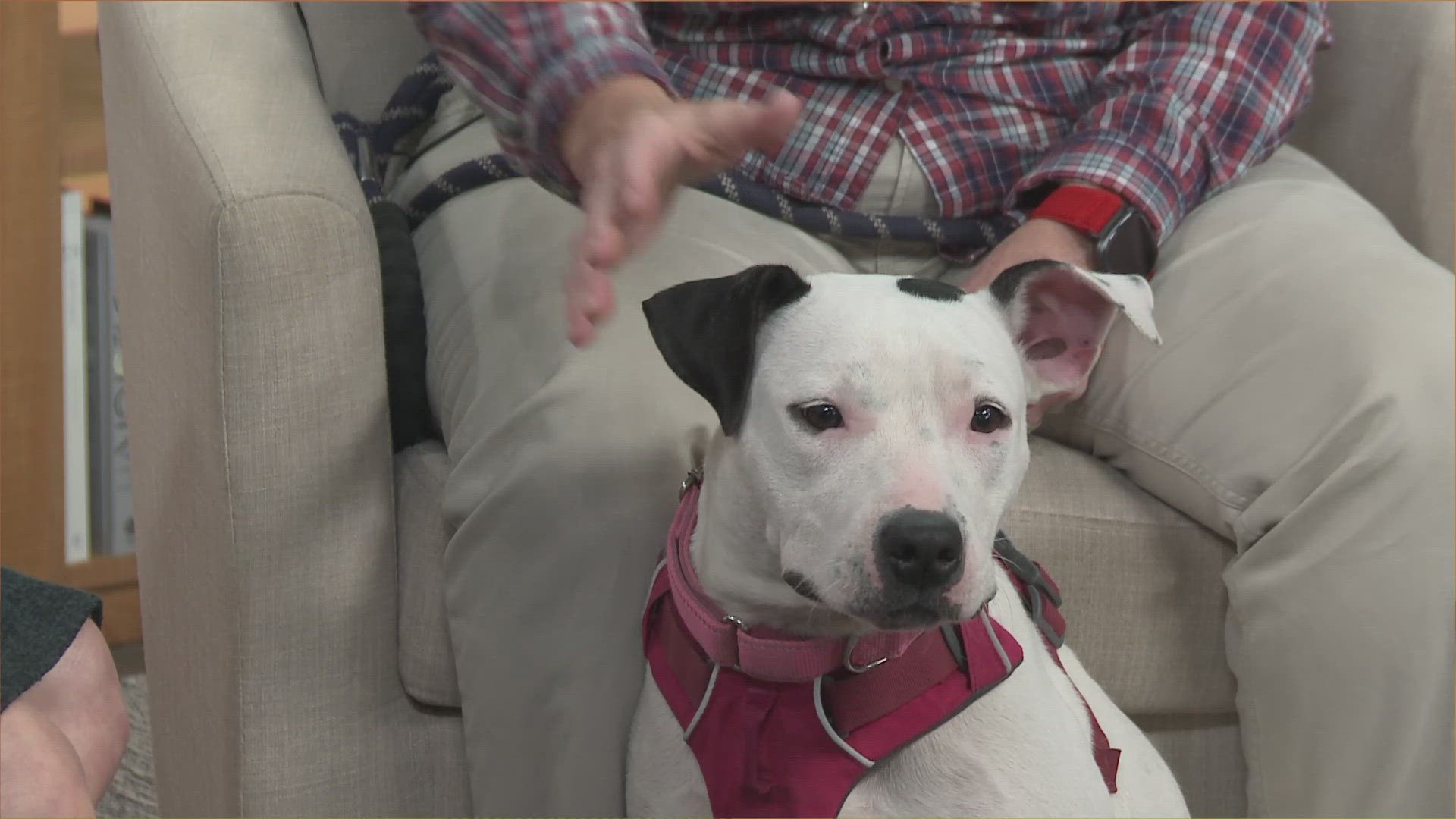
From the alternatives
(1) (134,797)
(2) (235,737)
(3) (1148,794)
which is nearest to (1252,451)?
(3) (1148,794)

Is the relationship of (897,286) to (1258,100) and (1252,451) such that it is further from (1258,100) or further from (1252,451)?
(1258,100)

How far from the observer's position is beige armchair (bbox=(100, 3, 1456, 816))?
97 centimetres

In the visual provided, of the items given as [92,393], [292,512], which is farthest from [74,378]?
[292,512]

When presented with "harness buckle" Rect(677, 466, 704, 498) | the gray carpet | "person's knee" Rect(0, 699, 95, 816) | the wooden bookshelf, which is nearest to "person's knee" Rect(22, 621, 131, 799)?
"person's knee" Rect(0, 699, 95, 816)

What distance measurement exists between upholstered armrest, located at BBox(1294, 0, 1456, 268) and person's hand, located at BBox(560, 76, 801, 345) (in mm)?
965

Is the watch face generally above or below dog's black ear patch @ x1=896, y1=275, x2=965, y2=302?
below

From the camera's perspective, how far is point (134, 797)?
1533 mm

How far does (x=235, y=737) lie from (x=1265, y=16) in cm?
120

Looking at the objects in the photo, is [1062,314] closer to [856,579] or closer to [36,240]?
[856,579]

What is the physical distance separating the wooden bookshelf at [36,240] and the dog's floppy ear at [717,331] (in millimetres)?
1029

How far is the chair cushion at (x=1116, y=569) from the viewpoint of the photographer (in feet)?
3.55

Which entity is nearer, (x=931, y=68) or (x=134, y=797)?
(x=931, y=68)

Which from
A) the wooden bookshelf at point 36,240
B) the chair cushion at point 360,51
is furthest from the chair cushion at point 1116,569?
the wooden bookshelf at point 36,240

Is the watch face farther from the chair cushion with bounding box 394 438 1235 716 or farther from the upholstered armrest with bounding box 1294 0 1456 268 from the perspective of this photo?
the upholstered armrest with bounding box 1294 0 1456 268
